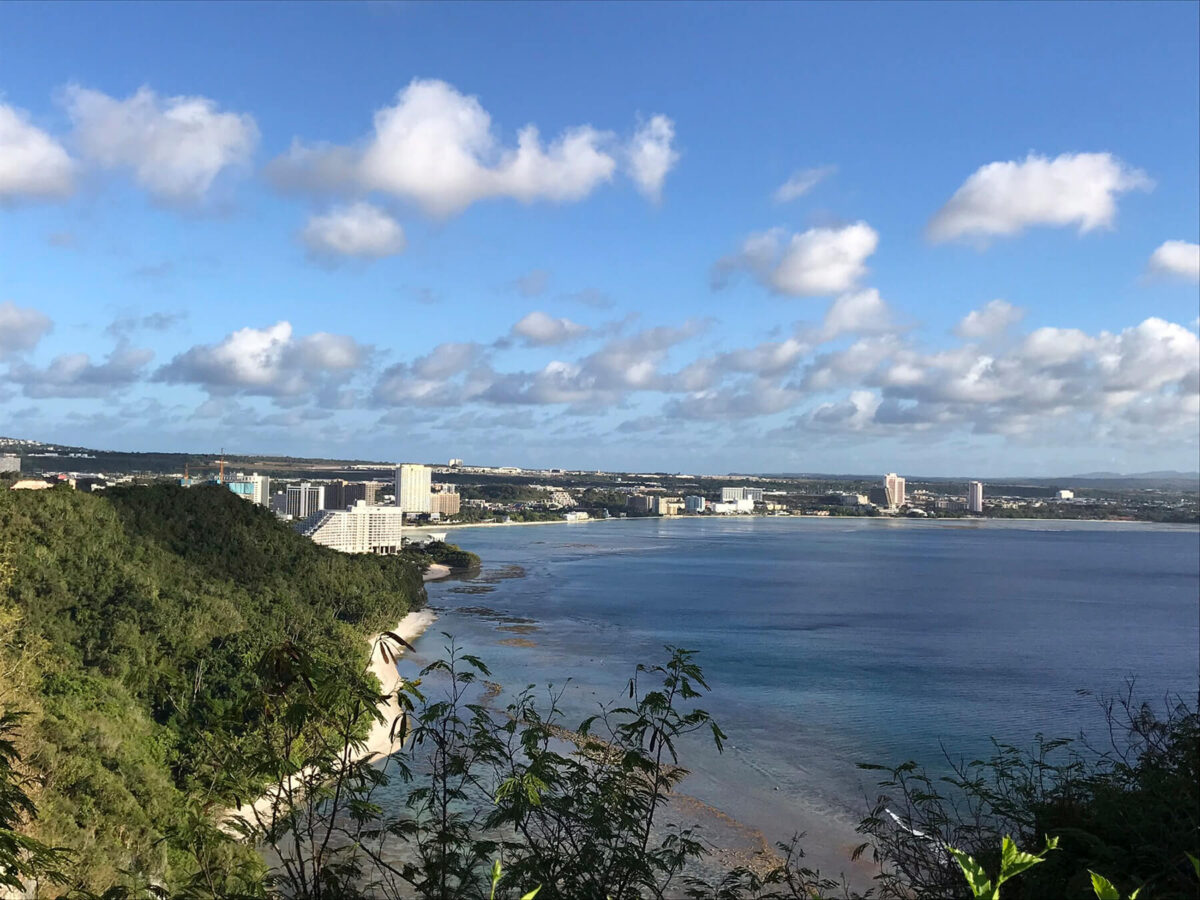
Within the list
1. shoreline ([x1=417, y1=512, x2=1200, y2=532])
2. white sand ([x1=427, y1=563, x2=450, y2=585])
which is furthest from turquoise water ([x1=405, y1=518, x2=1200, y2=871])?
shoreline ([x1=417, y1=512, x2=1200, y2=532])

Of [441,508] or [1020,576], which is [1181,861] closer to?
[1020,576]

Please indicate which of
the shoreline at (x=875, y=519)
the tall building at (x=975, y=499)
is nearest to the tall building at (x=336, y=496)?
the shoreline at (x=875, y=519)

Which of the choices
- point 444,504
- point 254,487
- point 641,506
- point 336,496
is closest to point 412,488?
point 444,504

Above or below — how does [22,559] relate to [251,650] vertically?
above

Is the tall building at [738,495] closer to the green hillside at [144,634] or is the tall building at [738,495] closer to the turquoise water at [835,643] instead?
the turquoise water at [835,643]

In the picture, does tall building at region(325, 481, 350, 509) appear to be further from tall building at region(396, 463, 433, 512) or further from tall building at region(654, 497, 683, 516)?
tall building at region(654, 497, 683, 516)

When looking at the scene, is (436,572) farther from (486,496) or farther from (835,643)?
(486,496)

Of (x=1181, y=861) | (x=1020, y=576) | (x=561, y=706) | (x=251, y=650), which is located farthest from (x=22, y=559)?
(x=1020, y=576)
